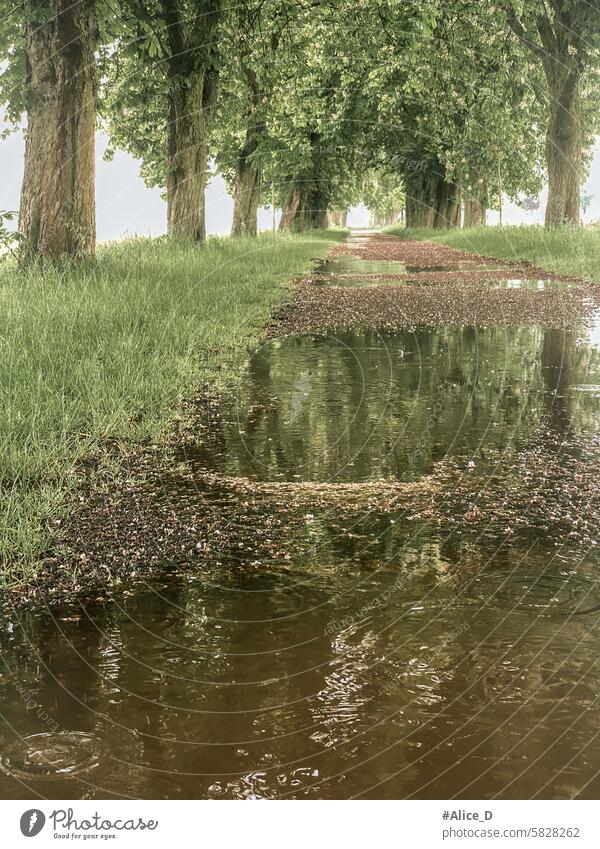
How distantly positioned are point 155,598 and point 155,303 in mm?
7284

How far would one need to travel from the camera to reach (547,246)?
24.0m

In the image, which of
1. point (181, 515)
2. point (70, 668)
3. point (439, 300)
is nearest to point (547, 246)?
point (439, 300)

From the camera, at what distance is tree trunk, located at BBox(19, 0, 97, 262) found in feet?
45.2

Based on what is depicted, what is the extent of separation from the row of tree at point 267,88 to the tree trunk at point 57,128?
22 mm

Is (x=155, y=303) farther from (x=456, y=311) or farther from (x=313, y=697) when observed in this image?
(x=313, y=697)

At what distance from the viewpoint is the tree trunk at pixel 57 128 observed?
45.2ft

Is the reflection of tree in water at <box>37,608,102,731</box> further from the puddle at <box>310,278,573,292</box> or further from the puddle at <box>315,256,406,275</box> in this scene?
the puddle at <box>315,256,406,275</box>

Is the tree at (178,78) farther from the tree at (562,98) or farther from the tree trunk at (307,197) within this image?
the tree trunk at (307,197)

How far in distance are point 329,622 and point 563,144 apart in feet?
84.6

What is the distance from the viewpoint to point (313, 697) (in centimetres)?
312

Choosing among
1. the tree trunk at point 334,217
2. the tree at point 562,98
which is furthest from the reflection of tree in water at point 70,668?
the tree trunk at point 334,217

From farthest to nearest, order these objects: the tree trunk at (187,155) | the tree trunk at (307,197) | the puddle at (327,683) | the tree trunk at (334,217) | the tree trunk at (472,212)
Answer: the tree trunk at (334,217) < the tree trunk at (472,212) < the tree trunk at (307,197) < the tree trunk at (187,155) < the puddle at (327,683)

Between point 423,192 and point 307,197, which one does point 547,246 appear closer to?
point 307,197

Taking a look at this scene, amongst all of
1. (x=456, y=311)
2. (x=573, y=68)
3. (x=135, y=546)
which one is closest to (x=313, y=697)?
(x=135, y=546)
